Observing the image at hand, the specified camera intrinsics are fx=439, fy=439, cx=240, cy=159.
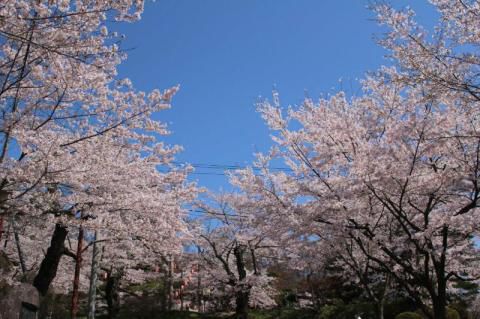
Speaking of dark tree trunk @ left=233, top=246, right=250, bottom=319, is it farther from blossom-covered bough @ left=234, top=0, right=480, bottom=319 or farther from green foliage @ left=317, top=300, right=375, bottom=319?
blossom-covered bough @ left=234, top=0, right=480, bottom=319

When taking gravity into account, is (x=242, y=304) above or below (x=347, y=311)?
above

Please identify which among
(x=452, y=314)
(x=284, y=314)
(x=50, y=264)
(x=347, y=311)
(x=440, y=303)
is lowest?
(x=440, y=303)

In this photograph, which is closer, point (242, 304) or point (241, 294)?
point (242, 304)

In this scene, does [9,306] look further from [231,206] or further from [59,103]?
[231,206]

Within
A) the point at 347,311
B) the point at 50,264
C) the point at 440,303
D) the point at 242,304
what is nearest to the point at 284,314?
the point at 242,304

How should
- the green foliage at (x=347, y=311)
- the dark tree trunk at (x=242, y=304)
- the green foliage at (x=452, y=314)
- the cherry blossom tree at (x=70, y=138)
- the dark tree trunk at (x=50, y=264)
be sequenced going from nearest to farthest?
the cherry blossom tree at (x=70, y=138) < the dark tree trunk at (x=50, y=264) < the green foliage at (x=452, y=314) < the green foliage at (x=347, y=311) < the dark tree trunk at (x=242, y=304)

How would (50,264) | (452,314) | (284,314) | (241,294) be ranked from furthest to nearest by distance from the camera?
(284,314)
(241,294)
(452,314)
(50,264)

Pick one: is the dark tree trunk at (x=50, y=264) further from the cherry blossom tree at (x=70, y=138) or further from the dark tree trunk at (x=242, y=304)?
the dark tree trunk at (x=242, y=304)

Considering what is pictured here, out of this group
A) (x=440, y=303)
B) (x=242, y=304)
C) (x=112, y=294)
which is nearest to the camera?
(x=440, y=303)

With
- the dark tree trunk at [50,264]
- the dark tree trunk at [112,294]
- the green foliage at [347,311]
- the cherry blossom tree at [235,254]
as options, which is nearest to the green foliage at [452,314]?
the green foliage at [347,311]

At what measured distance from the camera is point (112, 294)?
23.8m

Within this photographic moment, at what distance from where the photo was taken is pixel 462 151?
7.34 m

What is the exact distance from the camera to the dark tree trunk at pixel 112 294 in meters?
22.8

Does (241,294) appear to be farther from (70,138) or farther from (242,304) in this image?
(70,138)
